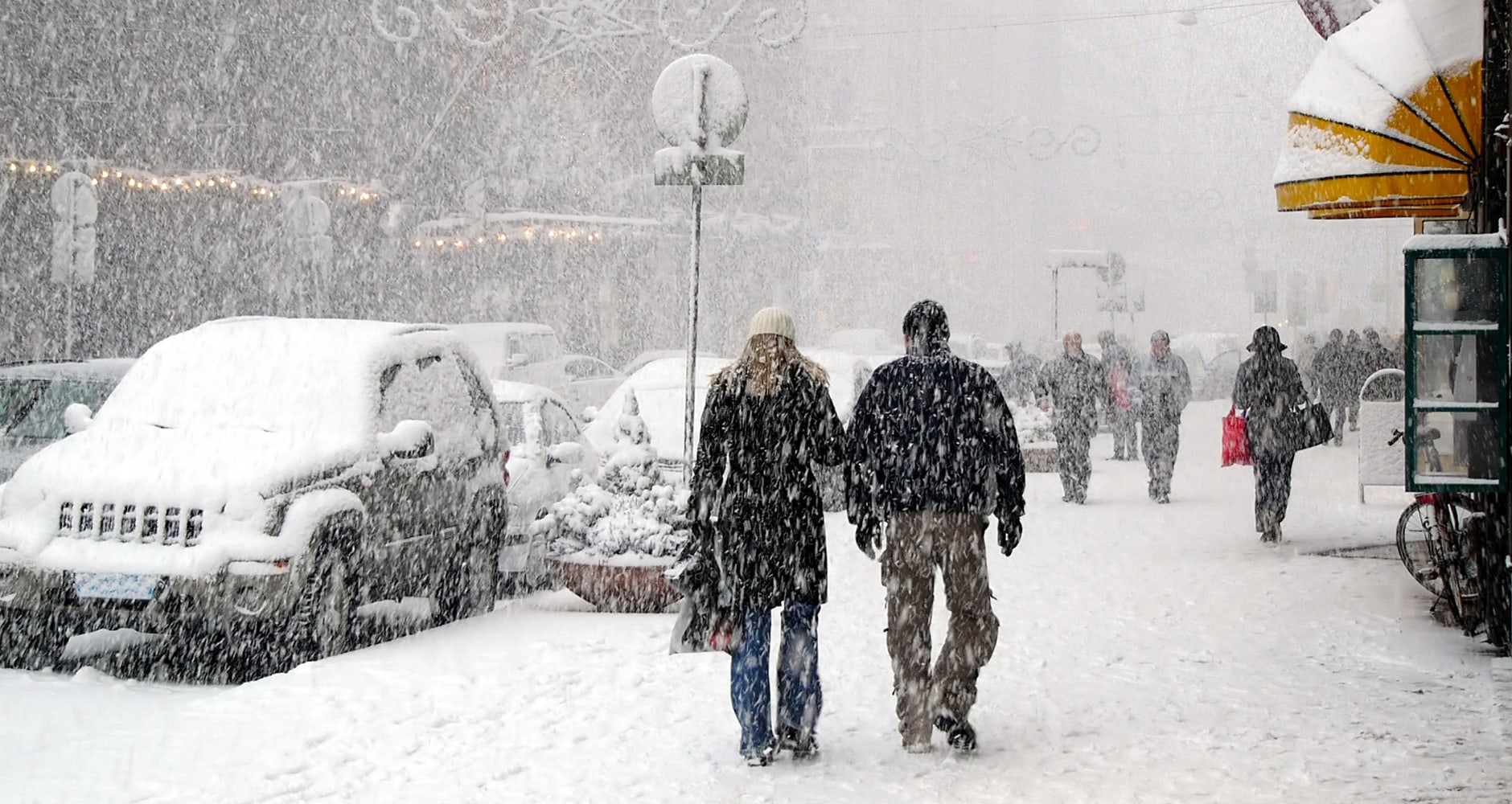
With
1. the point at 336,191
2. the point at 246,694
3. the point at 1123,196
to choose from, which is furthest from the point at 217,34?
the point at 1123,196

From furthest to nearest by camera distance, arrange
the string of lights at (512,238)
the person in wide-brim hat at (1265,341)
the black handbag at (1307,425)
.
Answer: the string of lights at (512,238) < the person in wide-brim hat at (1265,341) < the black handbag at (1307,425)

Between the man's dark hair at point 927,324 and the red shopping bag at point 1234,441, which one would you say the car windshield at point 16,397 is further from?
the red shopping bag at point 1234,441

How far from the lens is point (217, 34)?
26.8m

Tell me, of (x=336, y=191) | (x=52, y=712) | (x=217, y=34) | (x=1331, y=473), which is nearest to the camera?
(x=52, y=712)

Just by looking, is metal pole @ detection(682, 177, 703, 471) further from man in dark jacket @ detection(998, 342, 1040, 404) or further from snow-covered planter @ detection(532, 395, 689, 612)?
man in dark jacket @ detection(998, 342, 1040, 404)

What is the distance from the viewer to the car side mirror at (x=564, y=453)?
11.7 meters

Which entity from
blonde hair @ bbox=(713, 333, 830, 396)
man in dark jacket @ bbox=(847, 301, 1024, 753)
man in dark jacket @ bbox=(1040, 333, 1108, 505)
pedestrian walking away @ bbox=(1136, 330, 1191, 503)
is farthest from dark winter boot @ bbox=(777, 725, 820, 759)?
pedestrian walking away @ bbox=(1136, 330, 1191, 503)

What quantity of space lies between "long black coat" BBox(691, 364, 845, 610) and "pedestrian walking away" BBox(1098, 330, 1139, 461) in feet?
57.8

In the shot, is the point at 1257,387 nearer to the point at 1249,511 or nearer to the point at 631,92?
the point at 1249,511

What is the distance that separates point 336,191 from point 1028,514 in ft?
61.6

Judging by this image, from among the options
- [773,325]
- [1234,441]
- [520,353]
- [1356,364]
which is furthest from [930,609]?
[1356,364]

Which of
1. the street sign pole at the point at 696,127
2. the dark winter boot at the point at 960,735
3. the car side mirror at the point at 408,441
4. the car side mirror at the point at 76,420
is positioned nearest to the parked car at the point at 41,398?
the car side mirror at the point at 76,420

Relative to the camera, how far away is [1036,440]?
72.3ft

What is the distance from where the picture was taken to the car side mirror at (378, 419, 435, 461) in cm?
883
